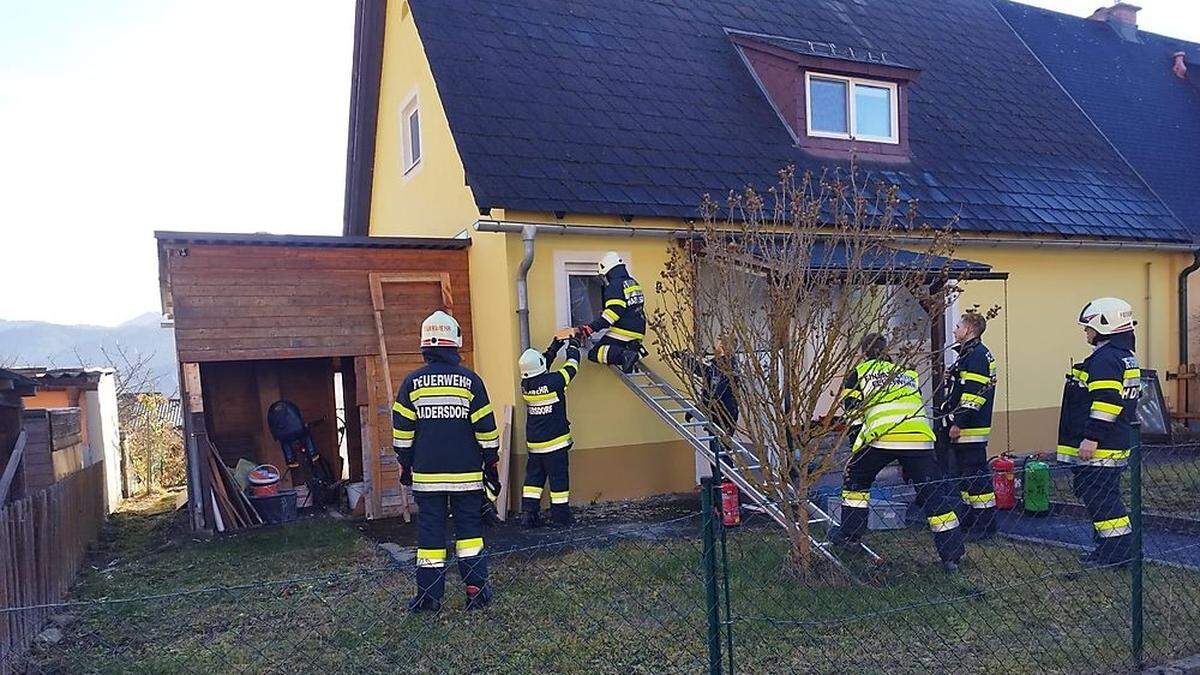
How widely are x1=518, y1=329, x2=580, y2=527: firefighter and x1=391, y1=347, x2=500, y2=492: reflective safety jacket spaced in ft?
7.11

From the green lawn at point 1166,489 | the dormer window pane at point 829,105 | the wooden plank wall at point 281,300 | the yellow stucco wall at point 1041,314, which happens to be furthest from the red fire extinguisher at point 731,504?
the dormer window pane at point 829,105

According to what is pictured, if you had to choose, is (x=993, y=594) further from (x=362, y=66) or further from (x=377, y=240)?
(x=362, y=66)

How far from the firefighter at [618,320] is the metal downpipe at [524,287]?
0.57 m

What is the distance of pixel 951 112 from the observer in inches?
514

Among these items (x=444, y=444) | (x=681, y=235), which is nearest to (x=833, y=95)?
(x=681, y=235)

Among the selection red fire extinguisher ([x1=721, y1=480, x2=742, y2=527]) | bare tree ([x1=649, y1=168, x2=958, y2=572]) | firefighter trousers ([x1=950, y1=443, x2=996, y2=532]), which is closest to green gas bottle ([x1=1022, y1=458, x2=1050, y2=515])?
firefighter trousers ([x1=950, y1=443, x2=996, y2=532])

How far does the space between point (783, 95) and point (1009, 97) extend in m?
4.87

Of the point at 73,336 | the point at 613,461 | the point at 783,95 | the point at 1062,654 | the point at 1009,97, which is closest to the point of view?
the point at 1062,654

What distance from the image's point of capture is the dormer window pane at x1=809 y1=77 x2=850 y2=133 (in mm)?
11477

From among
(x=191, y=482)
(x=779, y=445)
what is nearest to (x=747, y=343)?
(x=779, y=445)

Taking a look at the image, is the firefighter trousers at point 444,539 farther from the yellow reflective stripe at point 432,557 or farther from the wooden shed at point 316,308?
the wooden shed at point 316,308

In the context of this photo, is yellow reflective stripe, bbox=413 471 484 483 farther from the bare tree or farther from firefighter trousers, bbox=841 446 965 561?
firefighter trousers, bbox=841 446 965 561

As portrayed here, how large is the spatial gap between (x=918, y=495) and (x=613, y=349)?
349 cm

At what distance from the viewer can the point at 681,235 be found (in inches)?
369
